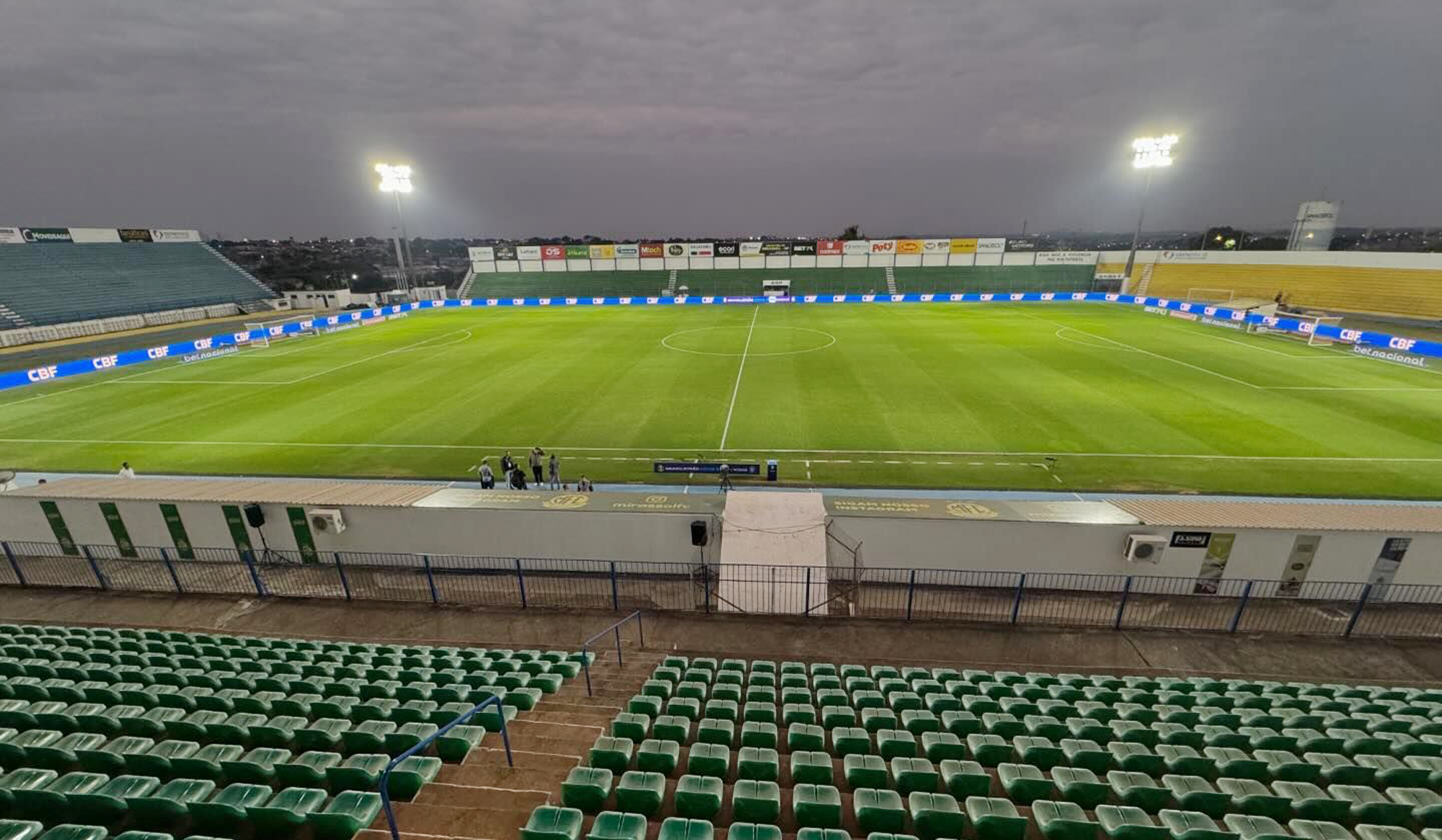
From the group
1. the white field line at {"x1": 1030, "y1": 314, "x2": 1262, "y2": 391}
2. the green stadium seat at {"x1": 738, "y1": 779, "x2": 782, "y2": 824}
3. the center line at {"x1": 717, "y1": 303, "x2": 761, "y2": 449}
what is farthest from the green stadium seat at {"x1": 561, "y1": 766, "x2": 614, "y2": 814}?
the white field line at {"x1": 1030, "y1": 314, "x2": 1262, "y2": 391}

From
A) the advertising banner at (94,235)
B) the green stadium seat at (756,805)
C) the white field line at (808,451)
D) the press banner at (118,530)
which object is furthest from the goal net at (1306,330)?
the advertising banner at (94,235)

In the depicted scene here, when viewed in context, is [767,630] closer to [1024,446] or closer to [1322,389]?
[1024,446]

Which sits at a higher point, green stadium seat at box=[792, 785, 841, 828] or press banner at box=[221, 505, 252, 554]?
green stadium seat at box=[792, 785, 841, 828]

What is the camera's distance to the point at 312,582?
14344mm

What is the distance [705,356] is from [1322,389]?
34.3 metres

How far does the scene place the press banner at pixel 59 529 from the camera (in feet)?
49.0

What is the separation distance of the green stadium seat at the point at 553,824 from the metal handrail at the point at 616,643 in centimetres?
342

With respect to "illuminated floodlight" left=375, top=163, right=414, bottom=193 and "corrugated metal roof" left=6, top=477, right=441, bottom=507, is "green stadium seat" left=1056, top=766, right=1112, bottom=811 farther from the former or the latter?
"illuminated floodlight" left=375, top=163, right=414, bottom=193

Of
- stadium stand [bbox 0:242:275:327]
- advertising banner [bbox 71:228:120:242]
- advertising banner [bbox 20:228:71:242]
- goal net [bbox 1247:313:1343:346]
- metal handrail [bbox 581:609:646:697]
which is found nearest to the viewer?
metal handrail [bbox 581:609:646:697]

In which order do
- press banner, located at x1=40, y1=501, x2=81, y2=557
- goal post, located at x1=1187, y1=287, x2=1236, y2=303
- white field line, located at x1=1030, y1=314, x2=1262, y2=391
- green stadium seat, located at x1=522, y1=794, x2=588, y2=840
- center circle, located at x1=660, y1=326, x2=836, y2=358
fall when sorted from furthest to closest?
1. goal post, located at x1=1187, y1=287, x2=1236, y2=303
2. center circle, located at x1=660, y1=326, x2=836, y2=358
3. white field line, located at x1=1030, y1=314, x2=1262, y2=391
4. press banner, located at x1=40, y1=501, x2=81, y2=557
5. green stadium seat, located at x1=522, y1=794, x2=588, y2=840

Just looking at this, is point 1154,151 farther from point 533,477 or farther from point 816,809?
point 816,809

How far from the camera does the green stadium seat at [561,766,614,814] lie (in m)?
6.04

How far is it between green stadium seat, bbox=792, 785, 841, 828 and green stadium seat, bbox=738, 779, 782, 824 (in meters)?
0.22

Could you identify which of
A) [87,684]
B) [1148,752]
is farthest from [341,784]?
[1148,752]
